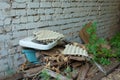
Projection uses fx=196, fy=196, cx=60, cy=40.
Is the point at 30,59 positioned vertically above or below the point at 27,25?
below

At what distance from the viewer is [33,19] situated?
369 centimetres

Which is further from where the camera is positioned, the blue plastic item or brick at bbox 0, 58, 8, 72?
the blue plastic item

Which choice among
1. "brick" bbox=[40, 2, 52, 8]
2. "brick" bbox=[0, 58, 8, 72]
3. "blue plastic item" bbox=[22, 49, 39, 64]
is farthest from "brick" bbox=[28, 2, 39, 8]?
"brick" bbox=[0, 58, 8, 72]

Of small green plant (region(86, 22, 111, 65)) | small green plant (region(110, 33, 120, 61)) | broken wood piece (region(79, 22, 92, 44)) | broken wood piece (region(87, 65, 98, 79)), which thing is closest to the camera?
broken wood piece (region(87, 65, 98, 79))

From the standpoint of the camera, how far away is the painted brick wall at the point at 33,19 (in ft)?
10.6

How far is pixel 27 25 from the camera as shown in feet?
11.7

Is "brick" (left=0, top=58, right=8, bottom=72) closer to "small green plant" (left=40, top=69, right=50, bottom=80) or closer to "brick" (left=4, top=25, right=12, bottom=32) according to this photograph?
"brick" (left=4, top=25, right=12, bottom=32)

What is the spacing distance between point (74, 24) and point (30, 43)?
198cm

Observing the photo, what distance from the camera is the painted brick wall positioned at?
3.23 meters

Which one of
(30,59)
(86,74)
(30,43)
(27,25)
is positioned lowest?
(86,74)

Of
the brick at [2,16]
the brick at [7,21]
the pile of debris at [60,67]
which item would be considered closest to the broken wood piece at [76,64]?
the pile of debris at [60,67]

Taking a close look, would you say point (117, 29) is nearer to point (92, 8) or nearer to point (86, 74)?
point (92, 8)

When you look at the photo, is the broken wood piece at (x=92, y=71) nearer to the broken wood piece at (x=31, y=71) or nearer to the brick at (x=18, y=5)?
the broken wood piece at (x=31, y=71)

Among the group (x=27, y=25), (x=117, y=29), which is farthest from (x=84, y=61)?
(x=117, y=29)
